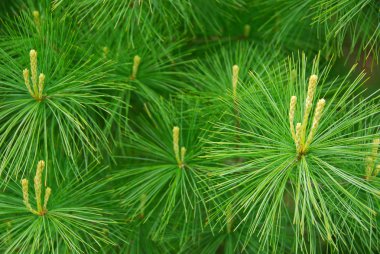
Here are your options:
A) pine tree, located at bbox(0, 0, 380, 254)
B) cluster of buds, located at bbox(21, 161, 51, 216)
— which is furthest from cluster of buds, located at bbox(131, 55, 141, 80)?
cluster of buds, located at bbox(21, 161, 51, 216)

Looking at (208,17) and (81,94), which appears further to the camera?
(208,17)

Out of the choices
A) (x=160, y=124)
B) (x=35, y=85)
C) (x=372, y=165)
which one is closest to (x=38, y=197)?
(x=35, y=85)

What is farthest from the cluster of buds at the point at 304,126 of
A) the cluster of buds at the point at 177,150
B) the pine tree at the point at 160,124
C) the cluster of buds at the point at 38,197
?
the cluster of buds at the point at 38,197

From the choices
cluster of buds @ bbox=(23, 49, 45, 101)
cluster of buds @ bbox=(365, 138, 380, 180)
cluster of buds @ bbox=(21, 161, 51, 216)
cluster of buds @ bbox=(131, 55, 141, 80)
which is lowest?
cluster of buds @ bbox=(21, 161, 51, 216)

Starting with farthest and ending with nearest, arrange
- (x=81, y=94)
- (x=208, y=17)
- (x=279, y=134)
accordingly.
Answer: (x=208, y=17) < (x=81, y=94) < (x=279, y=134)

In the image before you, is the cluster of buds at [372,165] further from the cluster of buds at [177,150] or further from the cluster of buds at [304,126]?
the cluster of buds at [177,150]

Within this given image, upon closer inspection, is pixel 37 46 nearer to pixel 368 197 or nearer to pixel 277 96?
pixel 277 96

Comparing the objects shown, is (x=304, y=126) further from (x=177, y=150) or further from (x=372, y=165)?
(x=177, y=150)

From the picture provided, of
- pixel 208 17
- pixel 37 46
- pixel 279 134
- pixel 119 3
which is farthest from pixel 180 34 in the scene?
pixel 279 134

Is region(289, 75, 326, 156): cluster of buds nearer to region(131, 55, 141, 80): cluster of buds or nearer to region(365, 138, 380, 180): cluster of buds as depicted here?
region(365, 138, 380, 180): cluster of buds
